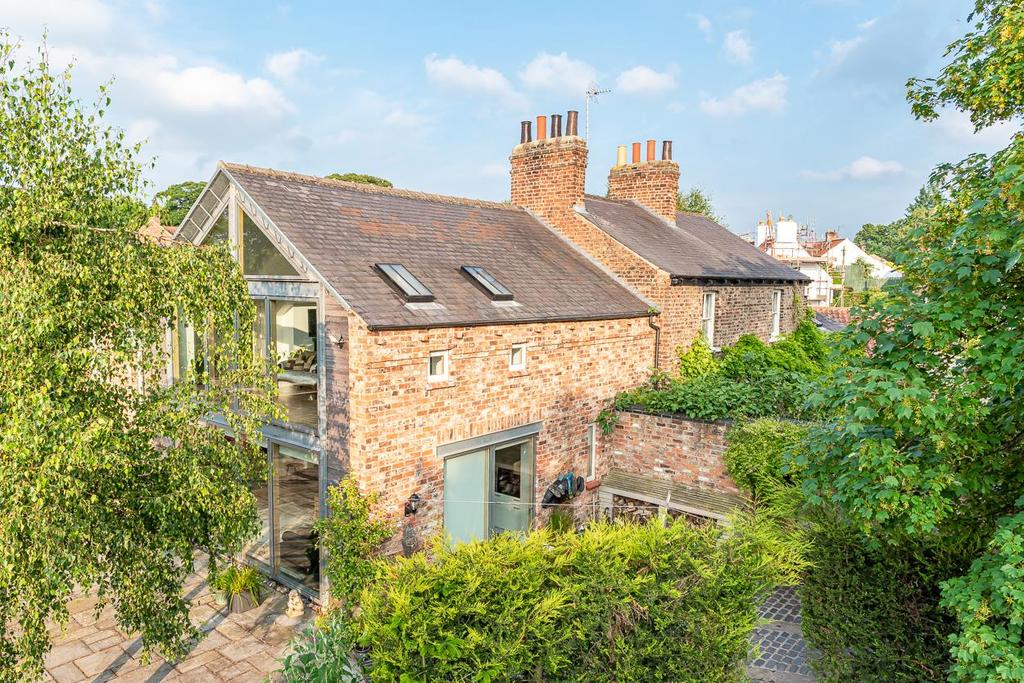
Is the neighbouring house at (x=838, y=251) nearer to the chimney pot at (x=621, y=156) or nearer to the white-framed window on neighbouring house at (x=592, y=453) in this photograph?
the chimney pot at (x=621, y=156)

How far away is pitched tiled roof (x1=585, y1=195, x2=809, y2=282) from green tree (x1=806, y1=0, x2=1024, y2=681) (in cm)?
1053

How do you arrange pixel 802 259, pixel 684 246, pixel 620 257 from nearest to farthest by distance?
pixel 620 257 < pixel 684 246 < pixel 802 259

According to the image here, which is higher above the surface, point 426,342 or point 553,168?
point 553,168

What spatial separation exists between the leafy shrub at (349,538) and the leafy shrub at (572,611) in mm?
3246

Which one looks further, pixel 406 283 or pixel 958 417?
pixel 406 283

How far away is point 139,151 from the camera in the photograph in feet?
19.5

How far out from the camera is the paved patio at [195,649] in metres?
8.76

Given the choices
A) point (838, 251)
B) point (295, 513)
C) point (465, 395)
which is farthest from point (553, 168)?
point (838, 251)

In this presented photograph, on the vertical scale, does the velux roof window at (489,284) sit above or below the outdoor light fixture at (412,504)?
above

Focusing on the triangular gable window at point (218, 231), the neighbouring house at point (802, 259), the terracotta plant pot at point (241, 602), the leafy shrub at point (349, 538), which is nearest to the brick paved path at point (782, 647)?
the leafy shrub at point (349, 538)

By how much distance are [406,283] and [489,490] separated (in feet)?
14.3

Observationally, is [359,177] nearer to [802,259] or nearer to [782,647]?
[802,259]

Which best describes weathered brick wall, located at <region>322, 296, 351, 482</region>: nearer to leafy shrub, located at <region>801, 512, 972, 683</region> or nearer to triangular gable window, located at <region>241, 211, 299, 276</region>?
triangular gable window, located at <region>241, 211, 299, 276</region>

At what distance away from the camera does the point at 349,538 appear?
968 centimetres
